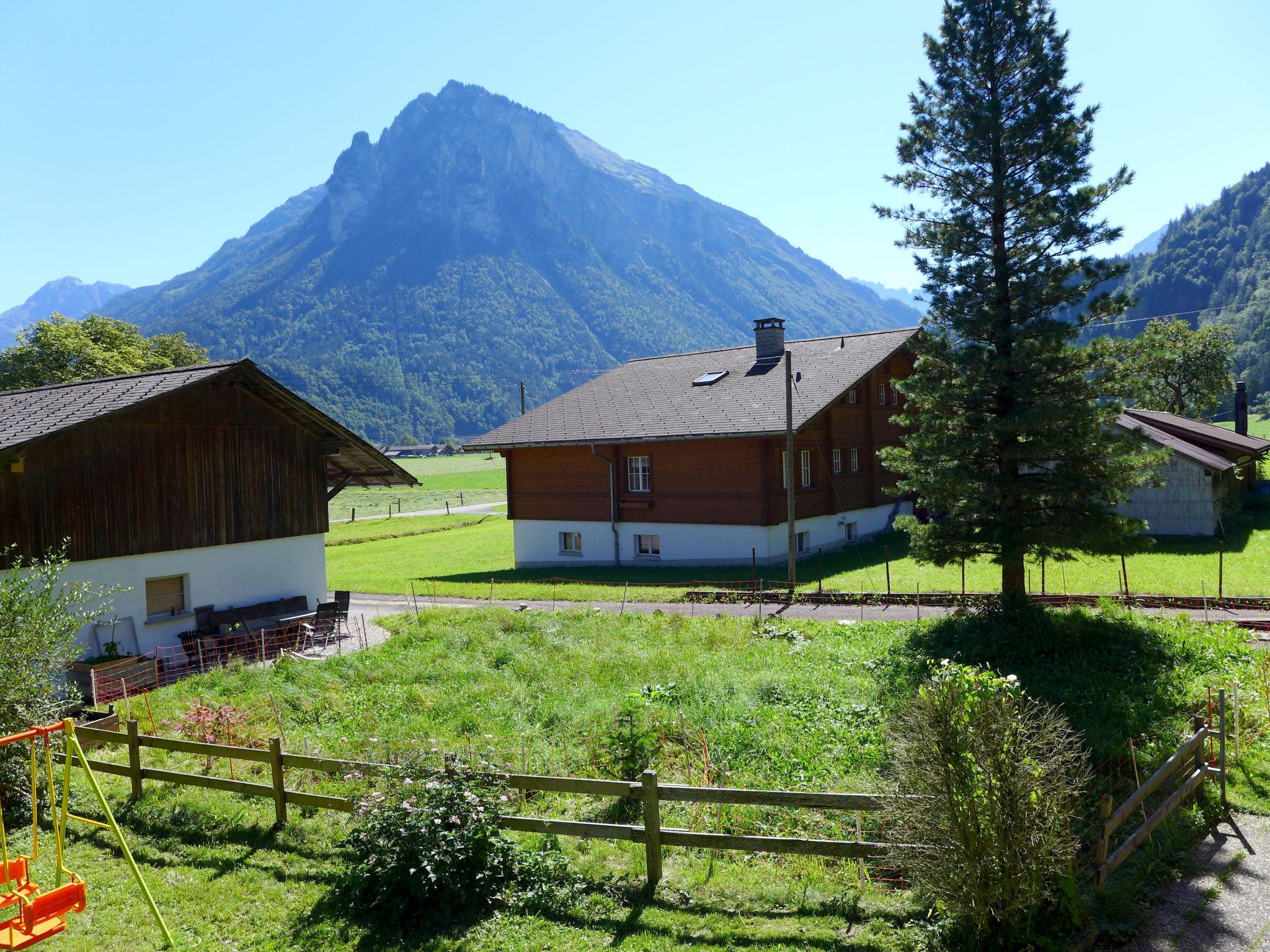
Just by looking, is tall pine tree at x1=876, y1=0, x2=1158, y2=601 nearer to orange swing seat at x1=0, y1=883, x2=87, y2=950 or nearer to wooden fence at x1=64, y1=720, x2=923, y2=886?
wooden fence at x1=64, y1=720, x2=923, y2=886

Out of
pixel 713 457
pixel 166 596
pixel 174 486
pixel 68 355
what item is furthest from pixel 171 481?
pixel 68 355

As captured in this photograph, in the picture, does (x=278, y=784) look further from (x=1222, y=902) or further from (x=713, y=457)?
(x=713, y=457)

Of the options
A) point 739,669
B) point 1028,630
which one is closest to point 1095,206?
point 1028,630

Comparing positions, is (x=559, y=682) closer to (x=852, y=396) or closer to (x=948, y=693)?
(x=948, y=693)

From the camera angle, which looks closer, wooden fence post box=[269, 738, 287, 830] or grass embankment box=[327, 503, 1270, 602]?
wooden fence post box=[269, 738, 287, 830]

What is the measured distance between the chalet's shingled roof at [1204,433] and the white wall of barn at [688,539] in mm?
11358

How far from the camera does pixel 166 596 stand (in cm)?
1997

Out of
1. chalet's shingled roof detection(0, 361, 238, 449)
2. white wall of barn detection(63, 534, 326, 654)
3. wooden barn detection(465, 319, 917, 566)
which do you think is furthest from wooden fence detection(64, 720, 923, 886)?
wooden barn detection(465, 319, 917, 566)

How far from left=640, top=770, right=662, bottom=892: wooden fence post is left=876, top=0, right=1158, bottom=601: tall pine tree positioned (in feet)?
38.7

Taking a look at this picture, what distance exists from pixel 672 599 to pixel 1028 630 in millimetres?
11048

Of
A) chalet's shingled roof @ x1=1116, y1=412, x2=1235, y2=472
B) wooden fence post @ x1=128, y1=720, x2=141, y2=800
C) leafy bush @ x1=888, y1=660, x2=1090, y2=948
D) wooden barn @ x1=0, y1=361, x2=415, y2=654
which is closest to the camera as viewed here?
Answer: leafy bush @ x1=888, y1=660, x2=1090, y2=948

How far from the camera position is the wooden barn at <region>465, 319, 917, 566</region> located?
32375 mm

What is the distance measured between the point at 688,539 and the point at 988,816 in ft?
90.1

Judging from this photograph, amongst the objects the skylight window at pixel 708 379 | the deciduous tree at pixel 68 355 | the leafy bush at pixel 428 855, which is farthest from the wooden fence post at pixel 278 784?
the deciduous tree at pixel 68 355
